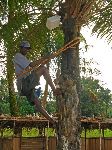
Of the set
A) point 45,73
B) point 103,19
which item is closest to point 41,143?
point 103,19

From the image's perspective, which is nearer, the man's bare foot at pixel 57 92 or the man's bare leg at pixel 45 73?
the man's bare leg at pixel 45 73

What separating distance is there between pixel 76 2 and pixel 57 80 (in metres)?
1.04

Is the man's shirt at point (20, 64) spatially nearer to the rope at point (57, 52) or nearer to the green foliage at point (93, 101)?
the rope at point (57, 52)

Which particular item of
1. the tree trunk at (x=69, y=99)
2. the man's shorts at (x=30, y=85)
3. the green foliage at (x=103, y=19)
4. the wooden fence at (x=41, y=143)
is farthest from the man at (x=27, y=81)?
the wooden fence at (x=41, y=143)

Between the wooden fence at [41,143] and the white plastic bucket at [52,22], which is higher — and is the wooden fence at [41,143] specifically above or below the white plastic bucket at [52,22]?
below

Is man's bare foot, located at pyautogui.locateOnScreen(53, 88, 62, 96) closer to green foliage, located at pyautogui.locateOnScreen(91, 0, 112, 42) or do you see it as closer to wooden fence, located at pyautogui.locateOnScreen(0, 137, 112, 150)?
green foliage, located at pyautogui.locateOnScreen(91, 0, 112, 42)

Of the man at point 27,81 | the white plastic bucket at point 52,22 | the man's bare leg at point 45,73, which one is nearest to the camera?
the man's bare leg at point 45,73

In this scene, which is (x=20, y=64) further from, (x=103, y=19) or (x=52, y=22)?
(x=103, y=19)

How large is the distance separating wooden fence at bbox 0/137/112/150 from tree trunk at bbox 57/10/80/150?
15.5 feet

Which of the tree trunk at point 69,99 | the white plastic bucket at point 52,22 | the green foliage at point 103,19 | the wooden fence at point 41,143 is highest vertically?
the green foliage at point 103,19

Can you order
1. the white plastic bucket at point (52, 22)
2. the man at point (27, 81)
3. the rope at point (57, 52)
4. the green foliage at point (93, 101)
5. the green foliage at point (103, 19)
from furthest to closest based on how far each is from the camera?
the green foliage at point (93, 101)
the green foliage at point (103, 19)
the white plastic bucket at point (52, 22)
the man at point (27, 81)
the rope at point (57, 52)

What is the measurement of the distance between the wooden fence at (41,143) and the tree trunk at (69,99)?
4.73 metres

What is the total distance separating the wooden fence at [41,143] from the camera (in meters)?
9.80

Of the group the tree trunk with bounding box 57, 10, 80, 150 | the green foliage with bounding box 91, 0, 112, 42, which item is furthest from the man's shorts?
the green foliage with bounding box 91, 0, 112, 42
